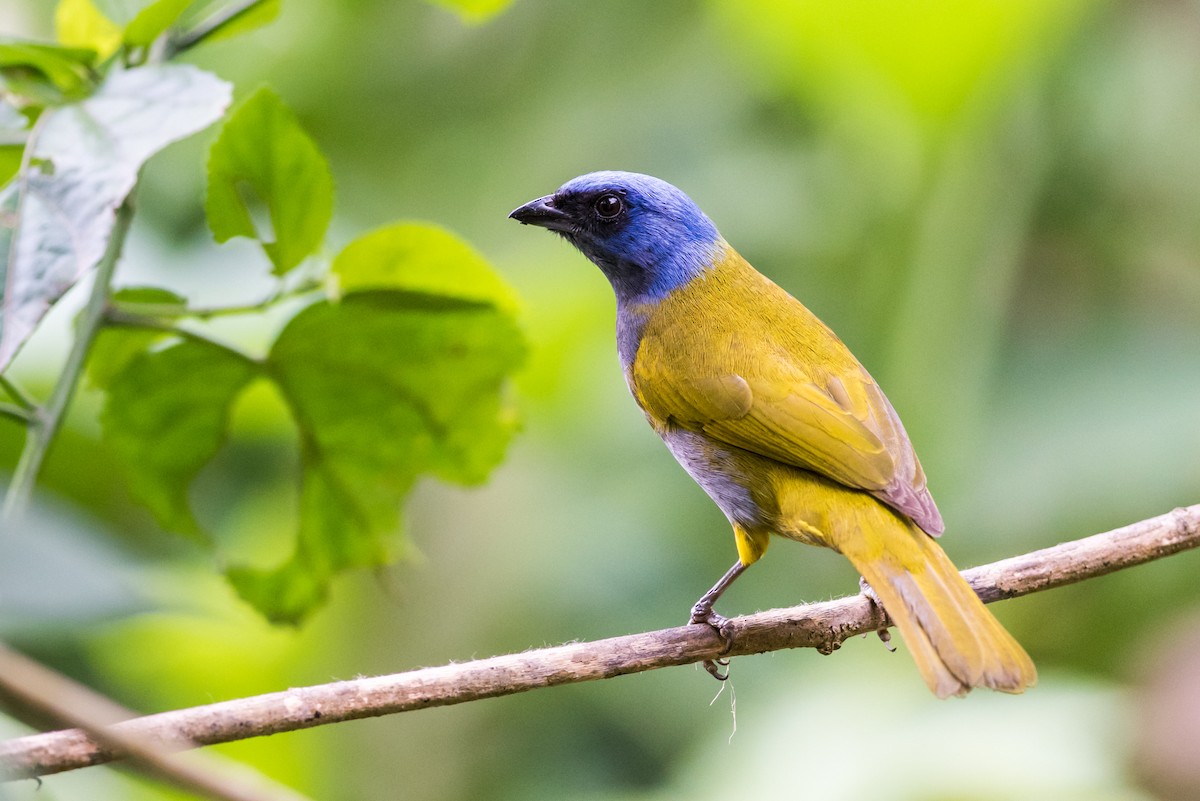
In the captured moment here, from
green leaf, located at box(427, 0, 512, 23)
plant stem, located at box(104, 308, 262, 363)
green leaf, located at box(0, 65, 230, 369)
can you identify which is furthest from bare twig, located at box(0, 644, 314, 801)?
green leaf, located at box(427, 0, 512, 23)

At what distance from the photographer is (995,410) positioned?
15.0 ft

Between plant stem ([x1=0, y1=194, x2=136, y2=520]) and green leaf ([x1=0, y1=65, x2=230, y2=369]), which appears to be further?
Answer: plant stem ([x1=0, y1=194, x2=136, y2=520])

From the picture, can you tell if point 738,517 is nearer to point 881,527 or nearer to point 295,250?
point 881,527

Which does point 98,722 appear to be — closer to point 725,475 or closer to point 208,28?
point 208,28

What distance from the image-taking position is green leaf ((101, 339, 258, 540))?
2.29 m

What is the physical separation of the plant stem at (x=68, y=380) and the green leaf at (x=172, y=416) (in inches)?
9.4

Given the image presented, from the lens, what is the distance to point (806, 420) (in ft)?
8.89

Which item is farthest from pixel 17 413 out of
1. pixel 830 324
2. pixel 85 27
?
pixel 830 324

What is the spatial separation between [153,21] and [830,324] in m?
2.93

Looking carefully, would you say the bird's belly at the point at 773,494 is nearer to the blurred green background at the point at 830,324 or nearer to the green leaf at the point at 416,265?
the green leaf at the point at 416,265

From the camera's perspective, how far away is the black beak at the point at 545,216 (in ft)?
10.7

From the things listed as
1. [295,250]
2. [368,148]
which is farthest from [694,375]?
[368,148]

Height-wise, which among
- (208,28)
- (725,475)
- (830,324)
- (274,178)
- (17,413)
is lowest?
(830,324)

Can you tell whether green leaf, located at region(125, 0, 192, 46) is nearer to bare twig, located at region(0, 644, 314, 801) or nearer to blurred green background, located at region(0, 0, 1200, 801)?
blurred green background, located at region(0, 0, 1200, 801)
